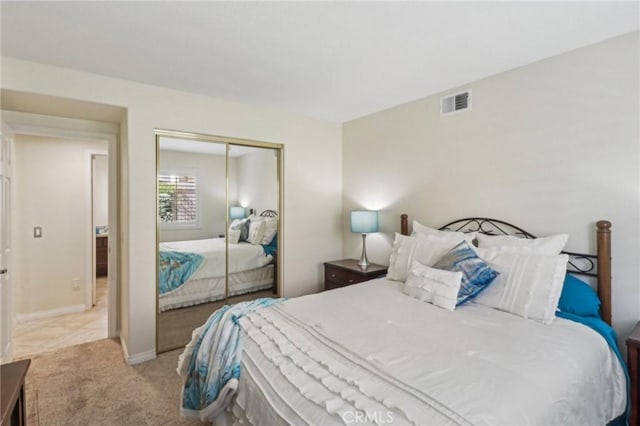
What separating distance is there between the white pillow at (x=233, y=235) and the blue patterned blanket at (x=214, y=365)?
1.49m

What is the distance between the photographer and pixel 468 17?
73.5 inches

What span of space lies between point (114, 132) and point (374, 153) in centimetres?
290

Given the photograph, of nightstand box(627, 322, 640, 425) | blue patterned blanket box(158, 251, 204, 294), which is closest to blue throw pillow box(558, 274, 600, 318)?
nightstand box(627, 322, 640, 425)

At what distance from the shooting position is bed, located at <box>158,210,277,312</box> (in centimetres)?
311

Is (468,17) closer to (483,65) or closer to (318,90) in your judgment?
(483,65)

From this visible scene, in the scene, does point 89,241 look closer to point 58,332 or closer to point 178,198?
point 58,332

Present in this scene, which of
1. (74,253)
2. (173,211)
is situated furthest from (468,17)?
(74,253)

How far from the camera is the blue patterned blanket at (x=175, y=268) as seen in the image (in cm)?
305

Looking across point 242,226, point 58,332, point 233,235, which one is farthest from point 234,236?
point 58,332

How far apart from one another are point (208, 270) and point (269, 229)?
813 millimetres

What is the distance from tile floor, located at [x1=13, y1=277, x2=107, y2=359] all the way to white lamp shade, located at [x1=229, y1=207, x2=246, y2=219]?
6.28 feet

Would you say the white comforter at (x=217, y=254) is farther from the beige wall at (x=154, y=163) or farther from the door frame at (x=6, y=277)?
the door frame at (x=6, y=277)

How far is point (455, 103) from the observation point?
9.66 ft

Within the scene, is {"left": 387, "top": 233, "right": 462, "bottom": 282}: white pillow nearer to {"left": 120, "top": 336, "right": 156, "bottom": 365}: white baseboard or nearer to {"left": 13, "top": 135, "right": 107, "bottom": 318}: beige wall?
{"left": 120, "top": 336, "right": 156, "bottom": 365}: white baseboard
